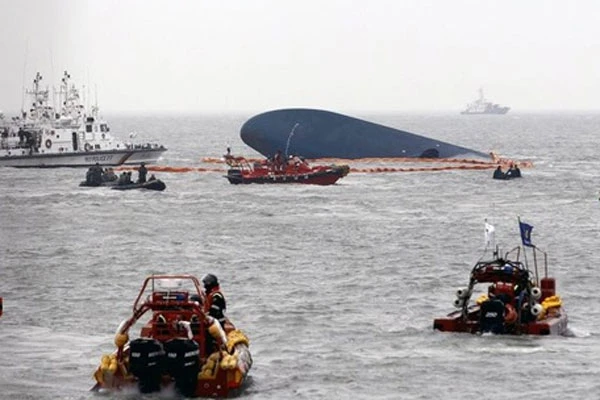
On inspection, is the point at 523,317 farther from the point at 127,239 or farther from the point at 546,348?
the point at 127,239

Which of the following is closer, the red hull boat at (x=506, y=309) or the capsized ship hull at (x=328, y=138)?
the red hull boat at (x=506, y=309)

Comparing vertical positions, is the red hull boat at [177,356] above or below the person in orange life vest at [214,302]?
below

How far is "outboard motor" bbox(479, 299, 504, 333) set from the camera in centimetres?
3812

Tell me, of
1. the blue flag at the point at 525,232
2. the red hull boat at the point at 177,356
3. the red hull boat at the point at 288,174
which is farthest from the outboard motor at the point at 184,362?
the red hull boat at the point at 288,174

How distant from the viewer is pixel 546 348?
3709cm

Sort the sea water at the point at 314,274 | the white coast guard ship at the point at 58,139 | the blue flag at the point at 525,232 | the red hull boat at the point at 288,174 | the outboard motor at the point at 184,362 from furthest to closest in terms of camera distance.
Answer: the white coast guard ship at the point at 58,139 < the red hull boat at the point at 288,174 < the blue flag at the point at 525,232 < the sea water at the point at 314,274 < the outboard motor at the point at 184,362

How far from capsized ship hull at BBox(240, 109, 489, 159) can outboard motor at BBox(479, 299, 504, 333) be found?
3934 inches

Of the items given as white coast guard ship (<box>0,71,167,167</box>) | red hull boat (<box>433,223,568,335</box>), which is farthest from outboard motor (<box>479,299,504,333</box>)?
white coast guard ship (<box>0,71,167,167</box>)

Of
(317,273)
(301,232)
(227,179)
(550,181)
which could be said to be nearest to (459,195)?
(550,181)

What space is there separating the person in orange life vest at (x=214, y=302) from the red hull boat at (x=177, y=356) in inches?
42.1

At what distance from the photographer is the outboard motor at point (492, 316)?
38.1m

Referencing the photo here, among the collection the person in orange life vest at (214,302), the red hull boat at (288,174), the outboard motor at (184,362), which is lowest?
the red hull boat at (288,174)

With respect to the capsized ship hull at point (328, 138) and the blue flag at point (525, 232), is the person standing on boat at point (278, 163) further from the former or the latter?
the blue flag at point (525, 232)

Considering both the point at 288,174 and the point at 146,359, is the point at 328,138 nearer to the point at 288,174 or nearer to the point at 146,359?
the point at 288,174
